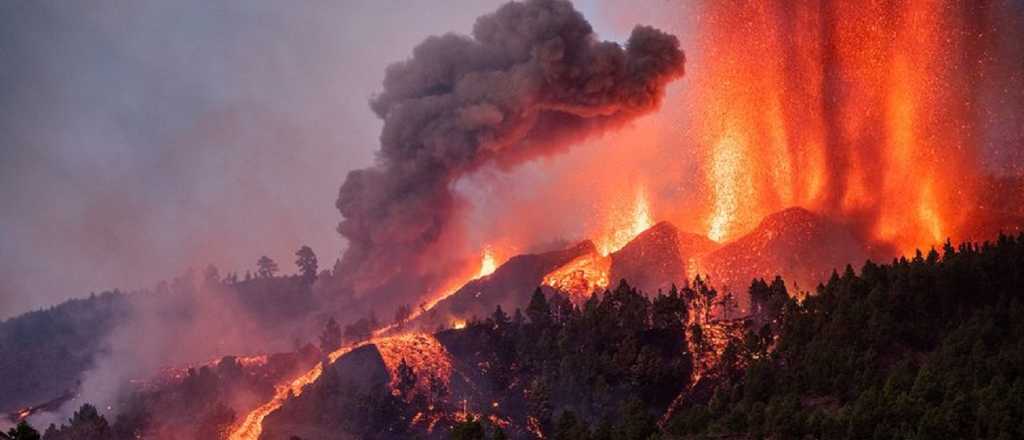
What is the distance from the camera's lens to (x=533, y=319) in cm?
11681

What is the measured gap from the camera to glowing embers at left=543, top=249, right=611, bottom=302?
140 m

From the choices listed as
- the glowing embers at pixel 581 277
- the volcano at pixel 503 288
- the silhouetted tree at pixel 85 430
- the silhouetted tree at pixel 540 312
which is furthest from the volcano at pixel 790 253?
the silhouetted tree at pixel 85 430

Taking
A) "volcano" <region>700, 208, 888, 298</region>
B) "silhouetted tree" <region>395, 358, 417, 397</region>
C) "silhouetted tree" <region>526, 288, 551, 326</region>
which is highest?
"volcano" <region>700, 208, 888, 298</region>

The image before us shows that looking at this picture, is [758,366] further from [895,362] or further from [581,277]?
[581,277]

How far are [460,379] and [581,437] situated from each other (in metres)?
33.2

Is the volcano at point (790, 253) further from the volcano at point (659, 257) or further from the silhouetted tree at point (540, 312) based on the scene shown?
the silhouetted tree at point (540, 312)

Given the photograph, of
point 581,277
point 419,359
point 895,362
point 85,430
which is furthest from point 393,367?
point 895,362

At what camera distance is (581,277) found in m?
142

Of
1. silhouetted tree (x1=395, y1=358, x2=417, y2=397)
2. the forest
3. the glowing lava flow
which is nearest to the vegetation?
the forest

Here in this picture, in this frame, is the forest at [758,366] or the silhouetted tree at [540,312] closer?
the forest at [758,366]

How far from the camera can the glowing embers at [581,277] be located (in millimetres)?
139875

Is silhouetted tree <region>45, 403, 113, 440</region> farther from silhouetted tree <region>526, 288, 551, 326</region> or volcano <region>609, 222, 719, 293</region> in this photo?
volcano <region>609, 222, 719, 293</region>

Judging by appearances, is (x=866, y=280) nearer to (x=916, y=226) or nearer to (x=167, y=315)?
(x=916, y=226)

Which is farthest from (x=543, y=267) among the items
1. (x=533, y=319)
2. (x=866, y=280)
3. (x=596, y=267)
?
(x=866, y=280)
